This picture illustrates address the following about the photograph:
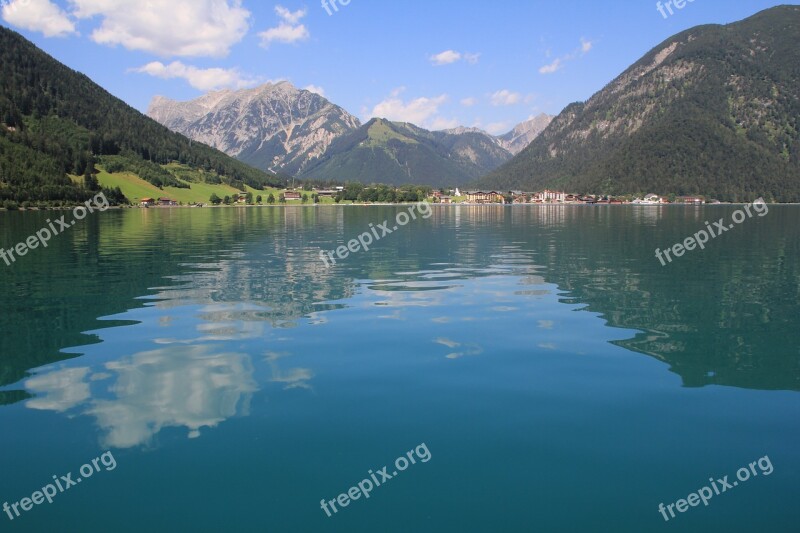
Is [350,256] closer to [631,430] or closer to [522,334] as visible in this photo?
[522,334]

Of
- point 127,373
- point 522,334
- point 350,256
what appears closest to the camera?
point 127,373

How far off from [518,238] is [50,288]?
204ft

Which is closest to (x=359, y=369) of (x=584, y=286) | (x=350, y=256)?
(x=584, y=286)

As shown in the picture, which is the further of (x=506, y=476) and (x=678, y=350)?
Result: (x=678, y=350)

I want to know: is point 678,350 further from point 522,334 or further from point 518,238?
point 518,238

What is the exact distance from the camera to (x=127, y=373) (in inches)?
789

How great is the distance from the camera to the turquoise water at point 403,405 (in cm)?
1169

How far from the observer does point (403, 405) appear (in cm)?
1677

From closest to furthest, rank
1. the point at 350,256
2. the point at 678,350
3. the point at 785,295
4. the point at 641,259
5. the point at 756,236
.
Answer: the point at 678,350
the point at 785,295
the point at 641,259
the point at 350,256
the point at 756,236

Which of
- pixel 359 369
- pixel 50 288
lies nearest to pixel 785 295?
pixel 359 369

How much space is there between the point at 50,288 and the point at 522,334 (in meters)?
31.5

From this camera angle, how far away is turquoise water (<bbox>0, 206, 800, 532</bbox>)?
1169 cm

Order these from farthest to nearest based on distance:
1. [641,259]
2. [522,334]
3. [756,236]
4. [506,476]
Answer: [756,236] < [641,259] < [522,334] < [506,476]

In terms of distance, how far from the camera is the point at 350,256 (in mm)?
58281
